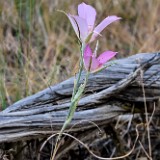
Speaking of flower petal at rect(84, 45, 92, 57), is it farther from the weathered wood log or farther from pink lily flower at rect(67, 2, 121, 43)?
the weathered wood log

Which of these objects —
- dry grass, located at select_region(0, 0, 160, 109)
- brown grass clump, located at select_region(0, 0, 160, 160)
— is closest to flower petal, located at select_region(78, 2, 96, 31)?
brown grass clump, located at select_region(0, 0, 160, 160)

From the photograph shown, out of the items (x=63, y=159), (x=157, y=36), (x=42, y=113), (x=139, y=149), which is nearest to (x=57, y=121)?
(x=42, y=113)

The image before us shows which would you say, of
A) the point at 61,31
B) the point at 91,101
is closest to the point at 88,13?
the point at 91,101

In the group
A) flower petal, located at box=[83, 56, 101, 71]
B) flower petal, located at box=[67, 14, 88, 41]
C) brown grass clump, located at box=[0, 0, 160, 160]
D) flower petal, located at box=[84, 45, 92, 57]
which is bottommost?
brown grass clump, located at box=[0, 0, 160, 160]

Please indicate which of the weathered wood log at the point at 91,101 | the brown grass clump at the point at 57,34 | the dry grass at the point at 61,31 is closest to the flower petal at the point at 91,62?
the weathered wood log at the point at 91,101

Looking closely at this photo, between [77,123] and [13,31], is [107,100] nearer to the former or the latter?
[77,123]

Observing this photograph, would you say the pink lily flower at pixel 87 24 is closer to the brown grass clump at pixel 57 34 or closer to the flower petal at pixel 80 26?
the flower petal at pixel 80 26

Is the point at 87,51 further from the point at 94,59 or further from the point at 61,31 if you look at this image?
the point at 61,31
